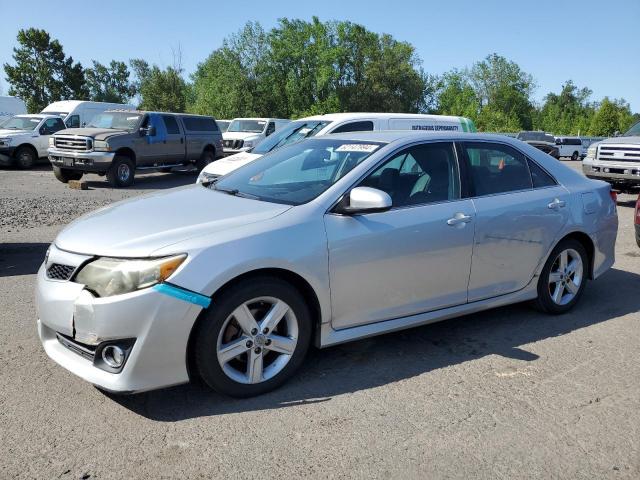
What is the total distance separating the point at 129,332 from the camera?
9.99 feet

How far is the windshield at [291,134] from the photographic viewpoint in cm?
1053

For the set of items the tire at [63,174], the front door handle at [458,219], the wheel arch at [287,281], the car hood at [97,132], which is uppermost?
the car hood at [97,132]

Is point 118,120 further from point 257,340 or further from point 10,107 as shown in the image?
point 257,340

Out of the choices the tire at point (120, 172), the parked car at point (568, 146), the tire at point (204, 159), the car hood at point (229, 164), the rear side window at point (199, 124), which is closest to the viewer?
the car hood at point (229, 164)

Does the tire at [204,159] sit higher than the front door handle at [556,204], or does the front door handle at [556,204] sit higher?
the front door handle at [556,204]

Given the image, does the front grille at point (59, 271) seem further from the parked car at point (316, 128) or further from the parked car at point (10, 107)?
the parked car at point (10, 107)

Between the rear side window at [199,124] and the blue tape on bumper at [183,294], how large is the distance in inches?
611

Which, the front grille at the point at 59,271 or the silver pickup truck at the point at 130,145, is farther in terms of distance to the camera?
the silver pickup truck at the point at 130,145

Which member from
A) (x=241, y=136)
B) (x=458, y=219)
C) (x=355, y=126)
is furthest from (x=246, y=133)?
(x=458, y=219)

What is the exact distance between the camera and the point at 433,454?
9.61 ft

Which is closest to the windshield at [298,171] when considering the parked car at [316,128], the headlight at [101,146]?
the parked car at [316,128]

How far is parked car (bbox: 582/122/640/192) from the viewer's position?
12.7 m

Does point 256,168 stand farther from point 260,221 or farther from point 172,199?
point 260,221

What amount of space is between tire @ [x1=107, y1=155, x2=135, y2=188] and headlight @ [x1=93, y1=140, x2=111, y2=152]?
1.11ft
